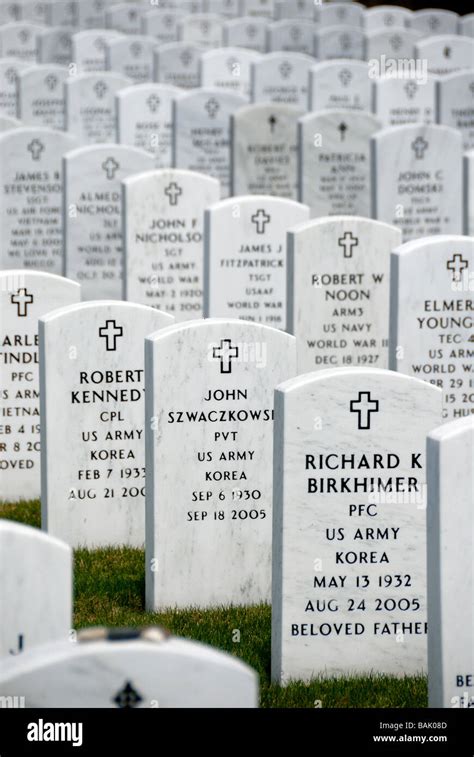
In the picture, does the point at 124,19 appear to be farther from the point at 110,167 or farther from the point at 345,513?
the point at 345,513

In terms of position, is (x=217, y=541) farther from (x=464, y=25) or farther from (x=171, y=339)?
(x=464, y=25)

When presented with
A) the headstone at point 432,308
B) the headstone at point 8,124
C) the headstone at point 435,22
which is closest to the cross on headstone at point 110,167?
the headstone at point 8,124

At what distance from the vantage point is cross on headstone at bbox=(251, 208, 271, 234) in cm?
1052

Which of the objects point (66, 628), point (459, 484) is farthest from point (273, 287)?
point (66, 628)

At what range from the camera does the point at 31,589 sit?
4.89 m

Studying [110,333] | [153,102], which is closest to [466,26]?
[153,102]

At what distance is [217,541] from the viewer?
7.40 meters

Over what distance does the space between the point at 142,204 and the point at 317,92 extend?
22.9ft

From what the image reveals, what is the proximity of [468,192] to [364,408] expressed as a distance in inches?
261

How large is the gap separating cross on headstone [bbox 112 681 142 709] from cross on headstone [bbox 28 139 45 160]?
9.62 m

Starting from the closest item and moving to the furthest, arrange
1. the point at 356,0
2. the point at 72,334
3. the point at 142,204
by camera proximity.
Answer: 1. the point at 72,334
2. the point at 142,204
3. the point at 356,0

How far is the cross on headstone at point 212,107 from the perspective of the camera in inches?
599

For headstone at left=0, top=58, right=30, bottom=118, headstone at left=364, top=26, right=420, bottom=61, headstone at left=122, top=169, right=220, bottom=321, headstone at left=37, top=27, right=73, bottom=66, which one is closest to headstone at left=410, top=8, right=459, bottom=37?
headstone at left=364, top=26, right=420, bottom=61

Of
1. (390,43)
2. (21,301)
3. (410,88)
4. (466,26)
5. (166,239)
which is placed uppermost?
(466,26)
